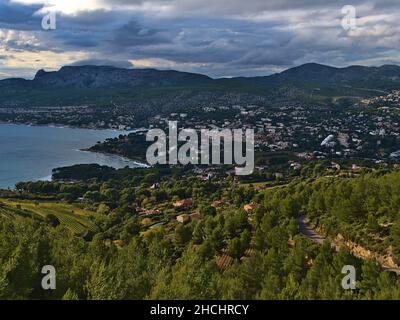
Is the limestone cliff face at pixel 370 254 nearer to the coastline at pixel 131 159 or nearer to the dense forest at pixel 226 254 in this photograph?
the dense forest at pixel 226 254

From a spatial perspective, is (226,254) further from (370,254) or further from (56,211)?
(56,211)

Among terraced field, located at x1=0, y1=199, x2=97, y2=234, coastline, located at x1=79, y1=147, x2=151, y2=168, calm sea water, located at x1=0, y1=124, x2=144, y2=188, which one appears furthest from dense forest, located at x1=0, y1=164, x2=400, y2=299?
coastline, located at x1=79, y1=147, x2=151, y2=168

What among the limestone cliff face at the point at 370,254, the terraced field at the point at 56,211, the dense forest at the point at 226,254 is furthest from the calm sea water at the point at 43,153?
the limestone cliff face at the point at 370,254

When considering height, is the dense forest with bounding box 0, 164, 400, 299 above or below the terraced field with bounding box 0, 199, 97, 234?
above

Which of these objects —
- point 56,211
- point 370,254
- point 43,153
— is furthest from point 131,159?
point 370,254

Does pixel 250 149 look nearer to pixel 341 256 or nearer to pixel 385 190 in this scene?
pixel 385 190

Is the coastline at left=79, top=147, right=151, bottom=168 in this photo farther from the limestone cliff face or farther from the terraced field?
the limestone cliff face
